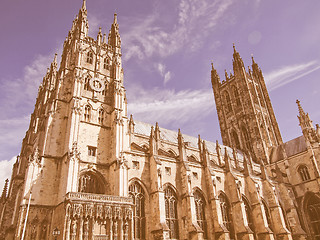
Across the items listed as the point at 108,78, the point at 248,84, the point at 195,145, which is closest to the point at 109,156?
the point at 108,78

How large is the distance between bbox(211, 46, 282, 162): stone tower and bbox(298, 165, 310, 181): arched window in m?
6.58

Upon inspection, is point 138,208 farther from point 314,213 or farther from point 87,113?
point 314,213

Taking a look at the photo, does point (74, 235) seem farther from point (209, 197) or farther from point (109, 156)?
point (209, 197)

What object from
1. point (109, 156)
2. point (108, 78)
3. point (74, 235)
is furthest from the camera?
point (108, 78)

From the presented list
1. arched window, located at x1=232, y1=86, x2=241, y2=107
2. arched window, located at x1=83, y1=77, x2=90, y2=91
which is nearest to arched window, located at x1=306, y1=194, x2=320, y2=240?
arched window, located at x1=232, y1=86, x2=241, y2=107

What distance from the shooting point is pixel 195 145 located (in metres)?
47.6

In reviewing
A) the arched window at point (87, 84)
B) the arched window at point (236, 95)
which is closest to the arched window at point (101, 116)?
the arched window at point (87, 84)

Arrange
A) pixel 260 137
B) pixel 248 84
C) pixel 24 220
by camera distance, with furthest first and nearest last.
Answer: pixel 248 84, pixel 260 137, pixel 24 220

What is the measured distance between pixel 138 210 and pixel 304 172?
3313 cm

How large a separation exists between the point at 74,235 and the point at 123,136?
465 inches

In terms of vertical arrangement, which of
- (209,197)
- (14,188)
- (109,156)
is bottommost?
(209,197)

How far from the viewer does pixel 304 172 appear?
45.5 m

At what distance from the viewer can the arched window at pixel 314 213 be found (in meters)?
39.9

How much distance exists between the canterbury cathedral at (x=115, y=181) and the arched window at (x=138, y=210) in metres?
0.10
